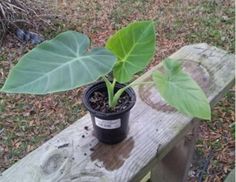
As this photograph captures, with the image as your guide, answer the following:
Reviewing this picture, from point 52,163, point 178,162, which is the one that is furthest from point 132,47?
point 178,162

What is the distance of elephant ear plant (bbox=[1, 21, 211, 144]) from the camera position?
73 centimetres

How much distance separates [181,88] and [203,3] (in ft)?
7.39

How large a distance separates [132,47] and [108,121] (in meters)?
0.20

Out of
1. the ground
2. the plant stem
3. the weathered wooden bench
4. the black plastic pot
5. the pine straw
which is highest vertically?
the plant stem

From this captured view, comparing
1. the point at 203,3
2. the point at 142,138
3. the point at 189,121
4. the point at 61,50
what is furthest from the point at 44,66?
the point at 203,3

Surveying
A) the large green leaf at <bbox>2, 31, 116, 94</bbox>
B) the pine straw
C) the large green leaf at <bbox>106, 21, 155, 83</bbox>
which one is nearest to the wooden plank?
the large green leaf at <bbox>106, 21, 155, 83</bbox>

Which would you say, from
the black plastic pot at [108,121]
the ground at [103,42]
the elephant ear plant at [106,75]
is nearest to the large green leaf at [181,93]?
the elephant ear plant at [106,75]

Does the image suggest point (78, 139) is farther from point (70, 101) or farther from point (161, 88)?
point (70, 101)

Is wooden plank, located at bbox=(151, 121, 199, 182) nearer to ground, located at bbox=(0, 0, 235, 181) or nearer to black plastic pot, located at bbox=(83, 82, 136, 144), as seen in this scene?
ground, located at bbox=(0, 0, 235, 181)

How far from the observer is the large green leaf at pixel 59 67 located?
0.71m

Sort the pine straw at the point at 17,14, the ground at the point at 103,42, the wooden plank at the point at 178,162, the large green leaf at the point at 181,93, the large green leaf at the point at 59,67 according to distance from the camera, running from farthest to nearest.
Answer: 1. the pine straw at the point at 17,14
2. the ground at the point at 103,42
3. the wooden plank at the point at 178,162
4. the large green leaf at the point at 181,93
5. the large green leaf at the point at 59,67

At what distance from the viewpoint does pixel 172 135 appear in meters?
1.03

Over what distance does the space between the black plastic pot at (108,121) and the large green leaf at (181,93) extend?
4.9 inches

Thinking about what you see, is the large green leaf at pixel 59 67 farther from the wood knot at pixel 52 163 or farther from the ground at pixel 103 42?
the ground at pixel 103 42
